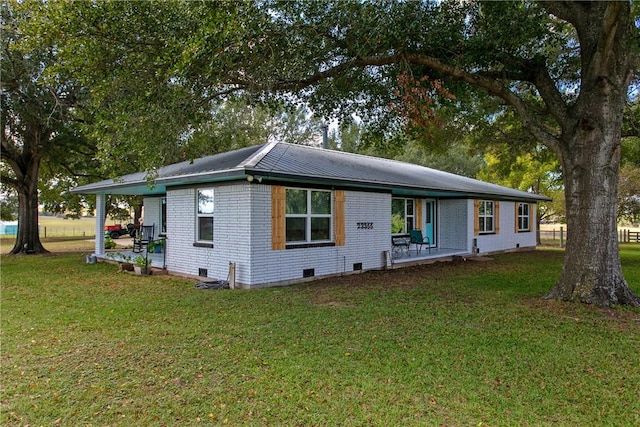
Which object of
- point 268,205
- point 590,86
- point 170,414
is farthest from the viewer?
point 268,205

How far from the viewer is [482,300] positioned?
25.3ft

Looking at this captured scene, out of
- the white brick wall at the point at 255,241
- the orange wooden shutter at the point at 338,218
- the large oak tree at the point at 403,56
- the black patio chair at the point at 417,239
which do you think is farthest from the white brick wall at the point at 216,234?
the black patio chair at the point at 417,239

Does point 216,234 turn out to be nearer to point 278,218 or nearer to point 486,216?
point 278,218

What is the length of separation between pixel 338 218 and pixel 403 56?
4.27 meters

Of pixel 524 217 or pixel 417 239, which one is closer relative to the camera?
pixel 417 239

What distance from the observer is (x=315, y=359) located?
179 inches

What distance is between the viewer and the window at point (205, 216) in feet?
33.0

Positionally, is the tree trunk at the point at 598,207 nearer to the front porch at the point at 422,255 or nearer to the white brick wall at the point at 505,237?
the front porch at the point at 422,255

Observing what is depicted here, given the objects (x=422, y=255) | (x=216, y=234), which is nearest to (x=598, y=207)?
(x=422, y=255)

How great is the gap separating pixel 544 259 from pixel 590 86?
9687 millimetres

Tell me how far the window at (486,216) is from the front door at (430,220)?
184 cm

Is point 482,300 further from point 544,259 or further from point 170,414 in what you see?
point 544,259

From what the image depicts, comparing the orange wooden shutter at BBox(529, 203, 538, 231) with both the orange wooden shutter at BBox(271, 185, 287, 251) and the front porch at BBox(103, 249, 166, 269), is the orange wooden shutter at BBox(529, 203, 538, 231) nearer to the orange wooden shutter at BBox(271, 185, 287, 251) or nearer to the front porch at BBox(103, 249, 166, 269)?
the orange wooden shutter at BBox(271, 185, 287, 251)

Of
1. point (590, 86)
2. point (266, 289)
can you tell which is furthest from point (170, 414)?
point (590, 86)
